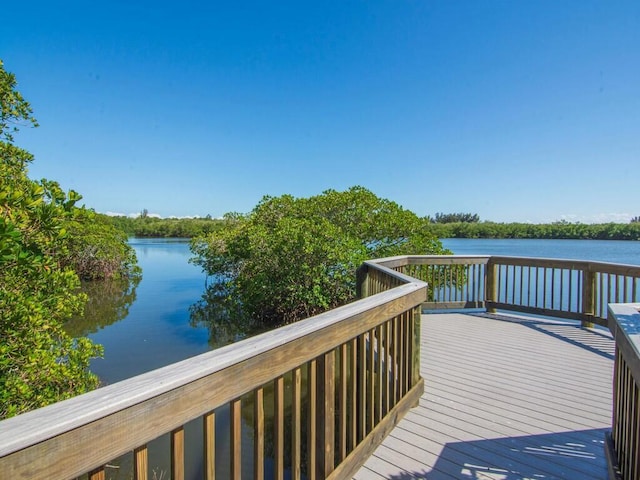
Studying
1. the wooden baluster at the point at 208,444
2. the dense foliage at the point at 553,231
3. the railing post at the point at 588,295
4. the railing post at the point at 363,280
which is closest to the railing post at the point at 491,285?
the railing post at the point at 588,295

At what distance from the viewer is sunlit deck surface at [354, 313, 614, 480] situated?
6.96 ft

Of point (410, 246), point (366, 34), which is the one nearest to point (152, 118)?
point (366, 34)

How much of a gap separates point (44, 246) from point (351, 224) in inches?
321

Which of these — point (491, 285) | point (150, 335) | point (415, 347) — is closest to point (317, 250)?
point (491, 285)

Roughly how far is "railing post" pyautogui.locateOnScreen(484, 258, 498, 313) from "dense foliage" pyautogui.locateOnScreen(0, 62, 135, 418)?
5722 mm

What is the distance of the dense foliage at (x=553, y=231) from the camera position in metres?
22.0

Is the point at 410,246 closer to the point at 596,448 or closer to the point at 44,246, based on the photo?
the point at 596,448

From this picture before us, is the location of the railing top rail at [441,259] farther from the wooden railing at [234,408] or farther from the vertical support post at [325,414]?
the vertical support post at [325,414]

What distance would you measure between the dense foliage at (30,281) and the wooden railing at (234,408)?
4.99ft

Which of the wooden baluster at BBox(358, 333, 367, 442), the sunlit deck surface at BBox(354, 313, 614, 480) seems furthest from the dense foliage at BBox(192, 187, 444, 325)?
the wooden baluster at BBox(358, 333, 367, 442)

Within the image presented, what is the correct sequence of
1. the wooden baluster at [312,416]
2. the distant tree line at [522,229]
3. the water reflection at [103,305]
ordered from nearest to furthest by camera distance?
the wooden baluster at [312,416] → the water reflection at [103,305] → the distant tree line at [522,229]

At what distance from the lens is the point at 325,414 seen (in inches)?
70.9

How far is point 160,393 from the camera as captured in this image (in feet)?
3.16

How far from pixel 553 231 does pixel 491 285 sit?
2436 centimetres
